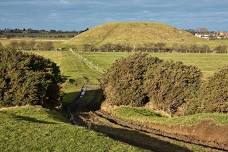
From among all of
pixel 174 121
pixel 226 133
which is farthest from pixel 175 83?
pixel 226 133

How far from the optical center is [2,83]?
47188 millimetres

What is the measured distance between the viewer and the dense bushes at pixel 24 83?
1818 inches

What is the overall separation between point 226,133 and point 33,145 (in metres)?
15.6

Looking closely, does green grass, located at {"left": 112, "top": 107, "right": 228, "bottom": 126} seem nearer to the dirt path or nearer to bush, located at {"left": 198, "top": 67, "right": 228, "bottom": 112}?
the dirt path

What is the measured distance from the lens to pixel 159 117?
44.8 meters

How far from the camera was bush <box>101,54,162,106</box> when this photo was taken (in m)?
51.4

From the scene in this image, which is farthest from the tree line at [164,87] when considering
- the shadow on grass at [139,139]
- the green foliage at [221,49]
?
the green foliage at [221,49]

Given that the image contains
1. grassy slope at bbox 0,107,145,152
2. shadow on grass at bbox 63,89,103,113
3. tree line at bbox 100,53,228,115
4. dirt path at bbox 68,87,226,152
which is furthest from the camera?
shadow on grass at bbox 63,89,103,113

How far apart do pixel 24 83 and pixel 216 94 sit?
16.6 metres

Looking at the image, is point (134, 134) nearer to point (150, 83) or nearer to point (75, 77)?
point (150, 83)

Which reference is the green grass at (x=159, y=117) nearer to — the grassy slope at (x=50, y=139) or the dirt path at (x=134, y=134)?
the dirt path at (x=134, y=134)

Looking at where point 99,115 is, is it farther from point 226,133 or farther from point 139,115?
point 226,133

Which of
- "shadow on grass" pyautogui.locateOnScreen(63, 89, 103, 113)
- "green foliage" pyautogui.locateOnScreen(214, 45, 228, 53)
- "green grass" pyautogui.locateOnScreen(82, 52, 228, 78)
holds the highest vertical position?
"green foliage" pyautogui.locateOnScreen(214, 45, 228, 53)

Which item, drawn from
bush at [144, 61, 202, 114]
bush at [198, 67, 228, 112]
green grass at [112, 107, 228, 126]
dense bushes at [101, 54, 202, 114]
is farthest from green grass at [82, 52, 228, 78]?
bush at [198, 67, 228, 112]
